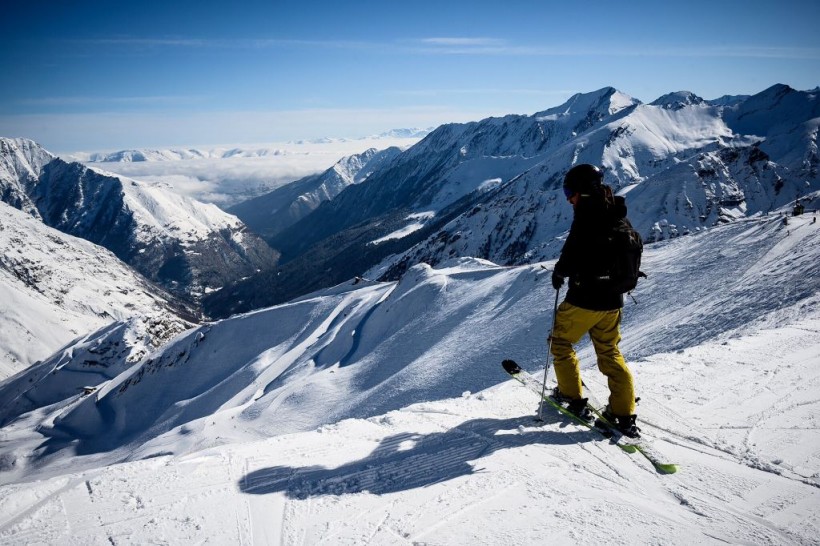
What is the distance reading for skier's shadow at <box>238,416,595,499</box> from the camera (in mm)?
5617

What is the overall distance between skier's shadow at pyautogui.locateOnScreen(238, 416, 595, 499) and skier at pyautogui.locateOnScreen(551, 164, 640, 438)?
841 millimetres

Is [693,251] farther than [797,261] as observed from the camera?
Yes

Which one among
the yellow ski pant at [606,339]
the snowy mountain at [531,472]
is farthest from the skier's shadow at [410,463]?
the yellow ski pant at [606,339]

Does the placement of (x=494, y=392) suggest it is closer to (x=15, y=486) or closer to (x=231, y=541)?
(x=231, y=541)

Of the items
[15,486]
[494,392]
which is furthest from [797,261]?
[15,486]

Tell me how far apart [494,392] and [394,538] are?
471 cm

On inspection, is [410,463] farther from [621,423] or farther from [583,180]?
[583,180]

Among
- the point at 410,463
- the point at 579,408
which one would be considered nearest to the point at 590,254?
the point at 579,408

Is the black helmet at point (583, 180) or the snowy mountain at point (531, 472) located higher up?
the black helmet at point (583, 180)

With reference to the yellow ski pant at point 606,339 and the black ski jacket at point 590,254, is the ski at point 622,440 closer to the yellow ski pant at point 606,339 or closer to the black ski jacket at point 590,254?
the yellow ski pant at point 606,339

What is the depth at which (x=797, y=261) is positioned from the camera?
14.7m

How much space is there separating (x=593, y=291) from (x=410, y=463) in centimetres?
357

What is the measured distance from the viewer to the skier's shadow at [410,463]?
5.62m

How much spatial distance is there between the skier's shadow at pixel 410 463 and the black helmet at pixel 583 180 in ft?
12.2
